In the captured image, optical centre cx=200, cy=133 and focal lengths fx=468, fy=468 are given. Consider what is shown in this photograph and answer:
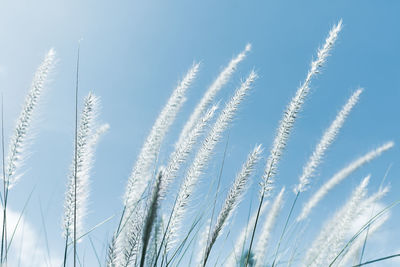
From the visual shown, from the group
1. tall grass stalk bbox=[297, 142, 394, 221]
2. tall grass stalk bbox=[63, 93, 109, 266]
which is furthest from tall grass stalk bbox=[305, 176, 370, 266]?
tall grass stalk bbox=[63, 93, 109, 266]

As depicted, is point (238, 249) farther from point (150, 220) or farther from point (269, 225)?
point (150, 220)

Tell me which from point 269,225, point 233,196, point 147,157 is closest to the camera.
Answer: point 233,196

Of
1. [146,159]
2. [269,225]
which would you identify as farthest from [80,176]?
[269,225]

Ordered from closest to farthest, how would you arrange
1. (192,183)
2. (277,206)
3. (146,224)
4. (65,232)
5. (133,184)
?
(146,224)
(192,183)
(65,232)
(133,184)
(277,206)

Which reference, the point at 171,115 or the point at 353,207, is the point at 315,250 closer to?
the point at 353,207

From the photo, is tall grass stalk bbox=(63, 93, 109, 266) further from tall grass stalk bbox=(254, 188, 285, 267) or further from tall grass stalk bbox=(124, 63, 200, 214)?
tall grass stalk bbox=(254, 188, 285, 267)

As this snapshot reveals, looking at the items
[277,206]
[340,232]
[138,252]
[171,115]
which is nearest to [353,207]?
[340,232]

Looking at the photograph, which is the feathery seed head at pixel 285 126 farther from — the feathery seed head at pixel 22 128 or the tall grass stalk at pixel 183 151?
the feathery seed head at pixel 22 128

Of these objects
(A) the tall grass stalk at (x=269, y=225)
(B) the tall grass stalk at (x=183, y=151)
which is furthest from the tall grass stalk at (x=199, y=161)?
(A) the tall grass stalk at (x=269, y=225)

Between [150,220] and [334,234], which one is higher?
[334,234]

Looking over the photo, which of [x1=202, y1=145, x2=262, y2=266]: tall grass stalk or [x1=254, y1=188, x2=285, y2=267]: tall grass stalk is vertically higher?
[x1=254, y1=188, x2=285, y2=267]: tall grass stalk

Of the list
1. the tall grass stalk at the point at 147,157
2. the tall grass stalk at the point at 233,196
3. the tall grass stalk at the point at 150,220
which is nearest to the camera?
the tall grass stalk at the point at 150,220

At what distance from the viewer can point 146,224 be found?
1.15 m

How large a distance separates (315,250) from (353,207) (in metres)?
0.32
